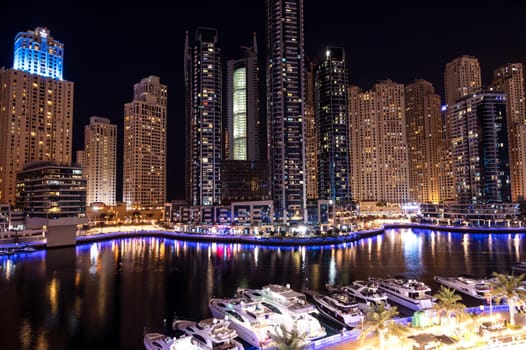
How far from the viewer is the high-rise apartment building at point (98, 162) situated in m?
194

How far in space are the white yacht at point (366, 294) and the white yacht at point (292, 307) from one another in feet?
23.9

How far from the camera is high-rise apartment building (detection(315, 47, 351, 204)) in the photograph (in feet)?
531

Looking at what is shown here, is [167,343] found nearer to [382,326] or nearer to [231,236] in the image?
[382,326]

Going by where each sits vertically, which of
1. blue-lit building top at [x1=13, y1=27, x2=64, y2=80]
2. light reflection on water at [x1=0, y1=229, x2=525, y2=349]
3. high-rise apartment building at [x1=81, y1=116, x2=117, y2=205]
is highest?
blue-lit building top at [x1=13, y1=27, x2=64, y2=80]

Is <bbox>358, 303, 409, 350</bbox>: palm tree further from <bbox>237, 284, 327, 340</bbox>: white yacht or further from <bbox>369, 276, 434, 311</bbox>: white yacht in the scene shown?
<bbox>369, 276, 434, 311</bbox>: white yacht

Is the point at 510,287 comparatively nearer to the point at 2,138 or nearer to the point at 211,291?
the point at 211,291

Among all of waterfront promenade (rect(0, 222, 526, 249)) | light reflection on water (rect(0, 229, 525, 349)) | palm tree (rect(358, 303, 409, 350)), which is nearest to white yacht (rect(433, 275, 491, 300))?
light reflection on water (rect(0, 229, 525, 349))

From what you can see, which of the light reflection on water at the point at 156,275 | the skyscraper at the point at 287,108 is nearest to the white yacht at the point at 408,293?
the light reflection on water at the point at 156,275

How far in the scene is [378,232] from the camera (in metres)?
136

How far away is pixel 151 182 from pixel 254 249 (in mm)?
111555

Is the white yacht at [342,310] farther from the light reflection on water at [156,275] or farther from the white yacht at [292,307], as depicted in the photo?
the light reflection on water at [156,275]

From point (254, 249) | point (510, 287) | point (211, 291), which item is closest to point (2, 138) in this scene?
point (254, 249)

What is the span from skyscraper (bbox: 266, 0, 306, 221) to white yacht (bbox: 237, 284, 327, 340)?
285ft

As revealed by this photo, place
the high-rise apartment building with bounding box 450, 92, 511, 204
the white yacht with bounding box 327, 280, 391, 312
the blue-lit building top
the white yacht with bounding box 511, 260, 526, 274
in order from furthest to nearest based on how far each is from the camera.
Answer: the high-rise apartment building with bounding box 450, 92, 511, 204
the blue-lit building top
the white yacht with bounding box 511, 260, 526, 274
the white yacht with bounding box 327, 280, 391, 312
